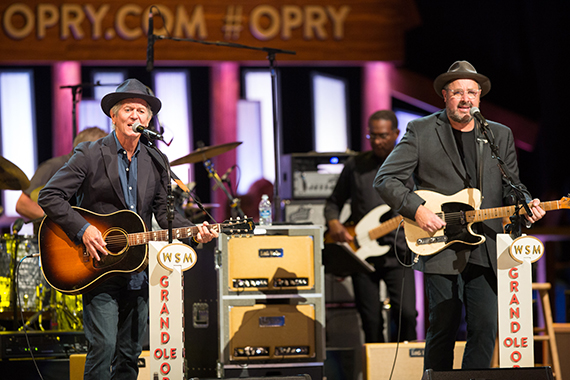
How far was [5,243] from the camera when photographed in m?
4.87

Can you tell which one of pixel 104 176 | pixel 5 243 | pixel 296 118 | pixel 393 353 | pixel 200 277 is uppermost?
pixel 296 118

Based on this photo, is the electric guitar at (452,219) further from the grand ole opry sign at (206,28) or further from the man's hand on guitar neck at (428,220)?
the grand ole opry sign at (206,28)

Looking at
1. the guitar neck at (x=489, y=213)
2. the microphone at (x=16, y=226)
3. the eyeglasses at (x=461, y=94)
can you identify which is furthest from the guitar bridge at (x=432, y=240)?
the microphone at (x=16, y=226)

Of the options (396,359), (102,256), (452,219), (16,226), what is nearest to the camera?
(102,256)

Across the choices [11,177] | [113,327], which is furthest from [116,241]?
[11,177]

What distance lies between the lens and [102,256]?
3.54m

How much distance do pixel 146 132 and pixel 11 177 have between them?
6.57 ft

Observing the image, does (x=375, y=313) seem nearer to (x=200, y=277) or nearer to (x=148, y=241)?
(x=200, y=277)

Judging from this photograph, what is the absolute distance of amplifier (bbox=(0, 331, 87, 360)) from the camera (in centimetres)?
459

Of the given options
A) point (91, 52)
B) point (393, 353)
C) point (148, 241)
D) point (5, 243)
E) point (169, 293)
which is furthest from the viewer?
point (91, 52)

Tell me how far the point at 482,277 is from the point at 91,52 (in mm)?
6402

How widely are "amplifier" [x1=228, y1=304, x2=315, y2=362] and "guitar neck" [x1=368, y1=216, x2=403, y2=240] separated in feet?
3.44

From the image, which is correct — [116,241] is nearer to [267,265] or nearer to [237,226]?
[237,226]

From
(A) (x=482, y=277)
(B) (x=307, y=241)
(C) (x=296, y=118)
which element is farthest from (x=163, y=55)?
(A) (x=482, y=277)
